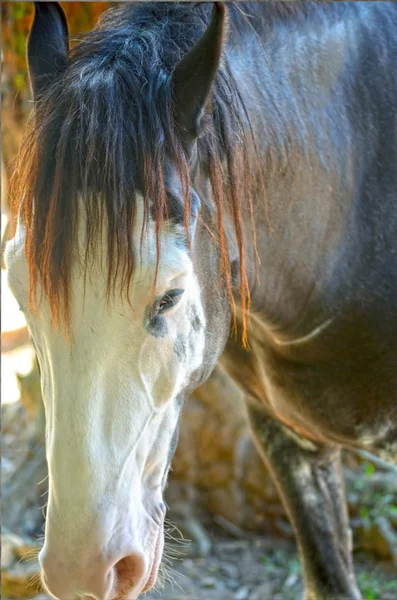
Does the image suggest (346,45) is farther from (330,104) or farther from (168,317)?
(168,317)

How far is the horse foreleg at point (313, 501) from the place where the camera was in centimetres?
177

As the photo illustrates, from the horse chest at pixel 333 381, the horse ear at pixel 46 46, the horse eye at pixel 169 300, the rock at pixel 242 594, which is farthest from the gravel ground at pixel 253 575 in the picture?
the horse ear at pixel 46 46

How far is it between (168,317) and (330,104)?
51 cm

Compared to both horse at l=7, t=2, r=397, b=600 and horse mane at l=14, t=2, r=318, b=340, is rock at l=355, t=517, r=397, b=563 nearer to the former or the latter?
horse at l=7, t=2, r=397, b=600

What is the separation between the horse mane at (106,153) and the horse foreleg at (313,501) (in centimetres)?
76

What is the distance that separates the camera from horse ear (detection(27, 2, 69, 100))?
1143 millimetres

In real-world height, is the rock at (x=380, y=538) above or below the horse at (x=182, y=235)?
below

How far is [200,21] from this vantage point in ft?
3.91

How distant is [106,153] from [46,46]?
0.87ft

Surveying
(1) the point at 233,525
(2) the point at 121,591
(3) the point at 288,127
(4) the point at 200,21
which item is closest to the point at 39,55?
(4) the point at 200,21

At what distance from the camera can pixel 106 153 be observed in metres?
1.00

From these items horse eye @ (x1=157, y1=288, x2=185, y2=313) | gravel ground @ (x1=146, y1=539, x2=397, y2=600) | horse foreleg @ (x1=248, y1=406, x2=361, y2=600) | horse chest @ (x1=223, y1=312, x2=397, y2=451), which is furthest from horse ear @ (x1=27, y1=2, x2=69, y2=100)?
gravel ground @ (x1=146, y1=539, x2=397, y2=600)

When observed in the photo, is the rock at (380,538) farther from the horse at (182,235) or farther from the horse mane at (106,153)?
the horse mane at (106,153)

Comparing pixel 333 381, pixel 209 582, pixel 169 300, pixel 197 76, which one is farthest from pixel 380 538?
pixel 197 76
